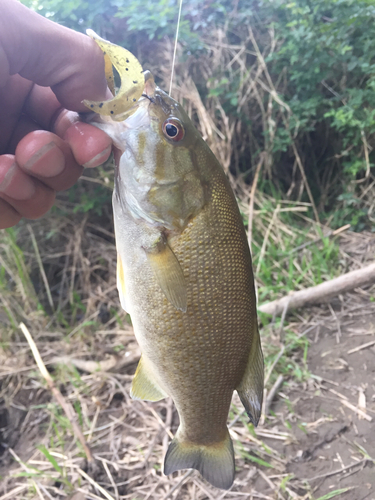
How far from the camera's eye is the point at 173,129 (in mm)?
993

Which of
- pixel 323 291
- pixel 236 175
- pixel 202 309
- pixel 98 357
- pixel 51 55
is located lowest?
pixel 98 357

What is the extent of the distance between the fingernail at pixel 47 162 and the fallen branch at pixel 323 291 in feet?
6.08

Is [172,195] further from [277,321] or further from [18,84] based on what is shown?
[277,321]

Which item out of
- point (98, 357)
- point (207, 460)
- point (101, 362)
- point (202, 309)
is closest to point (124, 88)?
point (202, 309)

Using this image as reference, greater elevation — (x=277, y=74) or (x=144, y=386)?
(x=277, y=74)

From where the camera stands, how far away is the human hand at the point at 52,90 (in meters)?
1.02

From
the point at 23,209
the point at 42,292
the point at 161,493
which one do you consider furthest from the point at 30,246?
the point at 161,493

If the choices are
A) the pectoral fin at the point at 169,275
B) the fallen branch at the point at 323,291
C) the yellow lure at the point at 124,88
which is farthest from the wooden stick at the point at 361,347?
the yellow lure at the point at 124,88

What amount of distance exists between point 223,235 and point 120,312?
87.8 inches

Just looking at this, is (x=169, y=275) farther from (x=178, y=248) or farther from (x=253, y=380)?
(x=253, y=380)

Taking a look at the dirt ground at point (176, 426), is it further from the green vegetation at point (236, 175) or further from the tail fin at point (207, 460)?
the tail fin at point (207, 460)

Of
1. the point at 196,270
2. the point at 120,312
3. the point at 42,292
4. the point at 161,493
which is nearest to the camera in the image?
the point at 196,270

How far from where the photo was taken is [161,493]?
1.79 metres

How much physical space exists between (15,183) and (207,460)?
115 centimetres
